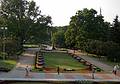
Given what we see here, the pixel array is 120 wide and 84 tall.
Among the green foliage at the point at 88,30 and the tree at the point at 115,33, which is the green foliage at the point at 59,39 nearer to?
the green foliage at the point at 88,30

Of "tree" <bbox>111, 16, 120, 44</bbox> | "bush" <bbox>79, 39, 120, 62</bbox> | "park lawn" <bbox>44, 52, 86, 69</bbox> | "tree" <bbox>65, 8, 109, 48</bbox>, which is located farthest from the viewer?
"tree" <bbox>65, 8, 109, 48</bbox>

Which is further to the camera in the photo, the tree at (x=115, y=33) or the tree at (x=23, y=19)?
the tree at (x=23, y=19)

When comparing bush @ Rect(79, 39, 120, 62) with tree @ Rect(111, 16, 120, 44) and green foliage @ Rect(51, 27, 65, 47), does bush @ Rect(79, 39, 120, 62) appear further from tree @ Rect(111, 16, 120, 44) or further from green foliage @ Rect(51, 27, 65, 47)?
green foliage @ Rect(51, 27, 65, 47)

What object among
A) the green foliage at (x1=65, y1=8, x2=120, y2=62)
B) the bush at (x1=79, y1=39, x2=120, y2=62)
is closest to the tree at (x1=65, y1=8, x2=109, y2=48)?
the green foliage at (x1=65, y1=8, x2=120, y2=62)

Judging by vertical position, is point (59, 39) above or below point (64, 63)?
above

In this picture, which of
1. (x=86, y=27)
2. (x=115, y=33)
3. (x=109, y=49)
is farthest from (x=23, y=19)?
(x=109, y=49)

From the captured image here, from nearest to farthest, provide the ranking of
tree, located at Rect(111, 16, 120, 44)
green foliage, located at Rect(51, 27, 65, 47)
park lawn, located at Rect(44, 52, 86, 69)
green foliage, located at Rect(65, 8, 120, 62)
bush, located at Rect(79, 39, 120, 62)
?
park lawn, located at Rect(44, 52, 86, 69), bush, located at Rect(79, 39, 120, 62), tree, located at Rect(111, 16, 120, 44), green foliage, located at Rect(65, 8, 120, 62), green foliage, located at Rect(51, 27, 65, 47)

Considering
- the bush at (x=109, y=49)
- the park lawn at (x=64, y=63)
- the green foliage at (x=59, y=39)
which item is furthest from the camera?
the green foliage at (x=59, y=39)

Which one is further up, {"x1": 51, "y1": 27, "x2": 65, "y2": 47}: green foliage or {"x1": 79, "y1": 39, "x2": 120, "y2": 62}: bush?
{"x1": 51, "y1": 27, "x2": 65, "y2": 47}: green foliage

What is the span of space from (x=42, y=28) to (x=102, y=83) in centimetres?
5034

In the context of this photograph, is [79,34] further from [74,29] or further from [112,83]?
[112,83]

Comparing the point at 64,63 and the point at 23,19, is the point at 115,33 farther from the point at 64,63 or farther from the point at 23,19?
the point at 23,19

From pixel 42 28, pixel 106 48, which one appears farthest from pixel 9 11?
pixel 106 48

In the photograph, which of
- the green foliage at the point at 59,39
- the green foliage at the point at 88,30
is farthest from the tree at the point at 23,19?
the green foliage at the point at 59,39
